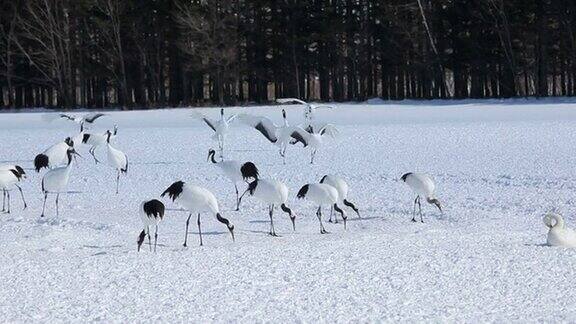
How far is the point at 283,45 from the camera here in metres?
51.6

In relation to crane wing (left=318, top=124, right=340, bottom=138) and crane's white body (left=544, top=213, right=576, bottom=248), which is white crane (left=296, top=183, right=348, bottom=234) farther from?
crane wing (left=318, top=124, right=340, bottom=138)

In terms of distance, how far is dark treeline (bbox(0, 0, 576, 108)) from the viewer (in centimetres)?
4634

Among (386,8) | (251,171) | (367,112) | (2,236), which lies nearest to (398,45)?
(386,8)

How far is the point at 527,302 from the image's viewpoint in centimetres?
688

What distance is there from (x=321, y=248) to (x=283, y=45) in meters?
43.0

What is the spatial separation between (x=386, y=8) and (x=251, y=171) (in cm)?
3616

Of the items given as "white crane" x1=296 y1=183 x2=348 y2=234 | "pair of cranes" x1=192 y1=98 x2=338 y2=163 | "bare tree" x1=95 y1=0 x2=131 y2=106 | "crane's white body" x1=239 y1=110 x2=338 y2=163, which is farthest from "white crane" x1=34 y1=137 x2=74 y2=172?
"bare tree" x1=95 y1=0 x2=131 y2=106

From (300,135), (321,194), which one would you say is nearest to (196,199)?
(321,194)

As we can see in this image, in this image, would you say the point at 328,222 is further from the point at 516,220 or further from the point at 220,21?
the point at 220,21

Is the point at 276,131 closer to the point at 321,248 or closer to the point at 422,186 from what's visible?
the point at 422,186

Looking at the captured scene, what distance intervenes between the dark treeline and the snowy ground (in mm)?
26022

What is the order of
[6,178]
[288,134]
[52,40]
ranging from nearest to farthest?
[6,178] < [288,134] < [52,40]

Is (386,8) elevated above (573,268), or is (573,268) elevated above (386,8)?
(386,8)

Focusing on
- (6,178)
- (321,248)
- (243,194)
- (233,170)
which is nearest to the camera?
(321,248)
